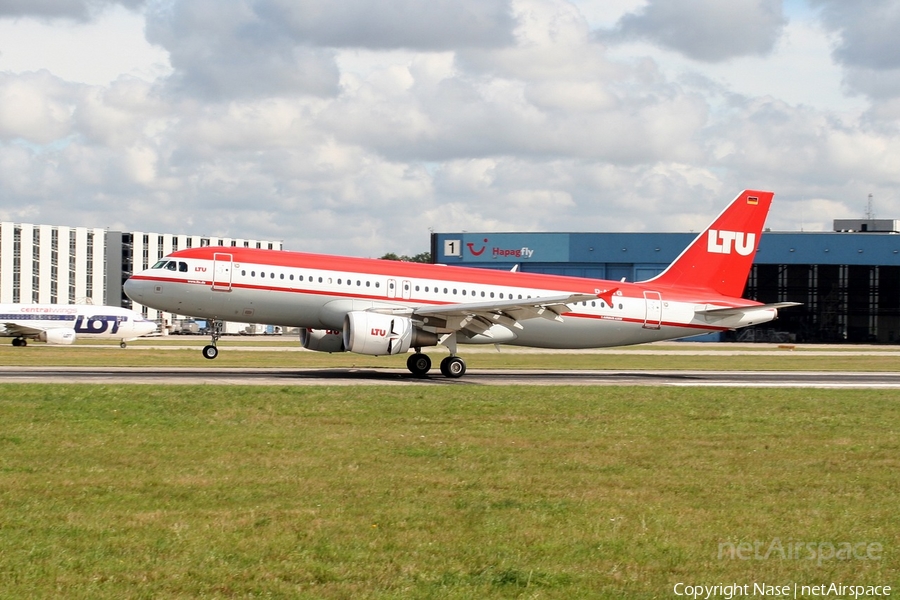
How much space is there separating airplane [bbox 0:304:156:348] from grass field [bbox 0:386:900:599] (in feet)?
205

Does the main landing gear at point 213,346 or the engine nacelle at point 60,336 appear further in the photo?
the engine nacelle at point 60,336

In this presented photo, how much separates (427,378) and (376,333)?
3325mm

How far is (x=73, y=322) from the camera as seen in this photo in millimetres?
82062

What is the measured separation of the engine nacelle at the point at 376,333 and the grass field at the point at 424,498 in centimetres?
927

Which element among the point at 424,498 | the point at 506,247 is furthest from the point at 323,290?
the point at 506,247

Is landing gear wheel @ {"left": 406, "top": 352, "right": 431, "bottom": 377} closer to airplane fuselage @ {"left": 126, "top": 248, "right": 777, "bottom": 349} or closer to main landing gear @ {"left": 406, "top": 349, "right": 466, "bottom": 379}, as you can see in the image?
main landing gear @ {"left": 406, "top": 349, "right": 466, "bottom": 379}

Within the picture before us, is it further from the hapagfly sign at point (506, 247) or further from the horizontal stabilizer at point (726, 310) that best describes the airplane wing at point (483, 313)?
the hapagfly sign at point (506, 247)

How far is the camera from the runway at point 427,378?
29000mm

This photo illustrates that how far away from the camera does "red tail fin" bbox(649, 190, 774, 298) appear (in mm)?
39531

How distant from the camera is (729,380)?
35750mm

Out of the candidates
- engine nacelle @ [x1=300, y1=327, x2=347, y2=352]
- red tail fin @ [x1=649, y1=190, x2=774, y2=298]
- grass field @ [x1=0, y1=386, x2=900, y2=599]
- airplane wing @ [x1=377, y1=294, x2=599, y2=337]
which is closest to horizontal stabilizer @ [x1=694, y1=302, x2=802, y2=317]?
red tail fin @ [x1=649, y1=190, x2=774, y2=298]

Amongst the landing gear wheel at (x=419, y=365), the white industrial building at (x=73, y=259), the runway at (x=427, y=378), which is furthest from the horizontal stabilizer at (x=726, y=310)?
the white industrial building at (x=73, y=259)

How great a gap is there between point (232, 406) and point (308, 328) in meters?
13.8

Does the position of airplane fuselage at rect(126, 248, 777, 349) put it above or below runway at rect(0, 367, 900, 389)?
above
